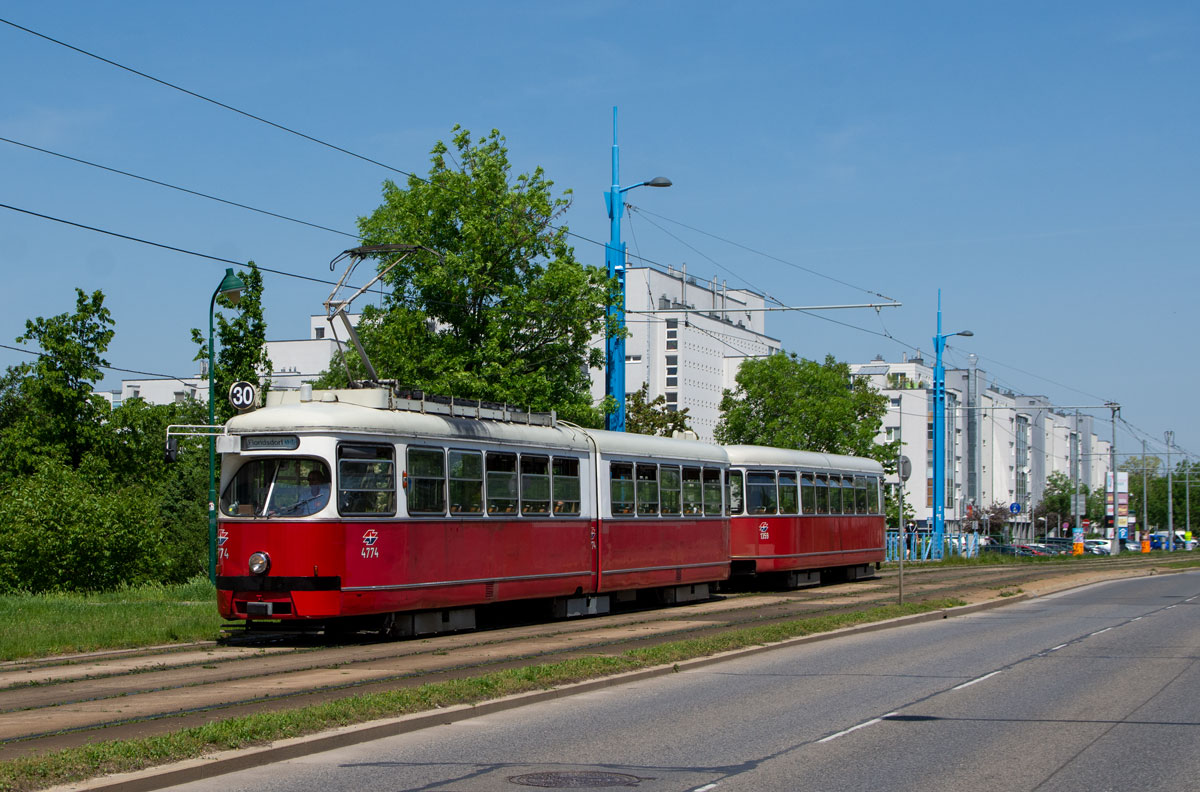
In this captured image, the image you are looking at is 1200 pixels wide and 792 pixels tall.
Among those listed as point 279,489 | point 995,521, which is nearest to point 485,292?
point 279,489

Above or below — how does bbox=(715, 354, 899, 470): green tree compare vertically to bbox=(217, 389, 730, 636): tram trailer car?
above

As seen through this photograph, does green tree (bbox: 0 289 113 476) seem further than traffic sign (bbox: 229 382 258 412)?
Yes

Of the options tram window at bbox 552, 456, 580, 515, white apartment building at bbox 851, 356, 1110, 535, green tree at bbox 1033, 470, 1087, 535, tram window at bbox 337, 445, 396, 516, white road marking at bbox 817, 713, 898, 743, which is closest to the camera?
white road marking at bbox 817, 713, 898, 743

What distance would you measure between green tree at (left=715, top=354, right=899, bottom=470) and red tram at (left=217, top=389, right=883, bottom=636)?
4586 cm

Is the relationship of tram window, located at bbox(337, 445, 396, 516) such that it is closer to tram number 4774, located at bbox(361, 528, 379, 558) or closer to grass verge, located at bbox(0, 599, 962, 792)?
tram number 4774, located at bbox(361, 528, 379, 558)

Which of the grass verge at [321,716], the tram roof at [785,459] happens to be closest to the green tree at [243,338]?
the tram roof at [785,459]

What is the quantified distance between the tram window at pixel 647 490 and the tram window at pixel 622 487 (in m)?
0.29

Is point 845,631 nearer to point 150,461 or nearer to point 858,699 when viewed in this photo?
point 858,699

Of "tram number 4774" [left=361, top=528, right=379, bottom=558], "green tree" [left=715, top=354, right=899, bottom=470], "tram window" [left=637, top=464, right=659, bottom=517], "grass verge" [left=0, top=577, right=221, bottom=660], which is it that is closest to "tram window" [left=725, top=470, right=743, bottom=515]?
"tram window" [left=637, top=464, right=659, bottom=517]

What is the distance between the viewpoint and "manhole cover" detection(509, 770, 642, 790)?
855cm

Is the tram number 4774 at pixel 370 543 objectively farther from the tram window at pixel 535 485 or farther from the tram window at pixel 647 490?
the tram window at pixel 647 490

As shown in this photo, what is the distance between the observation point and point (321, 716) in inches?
415

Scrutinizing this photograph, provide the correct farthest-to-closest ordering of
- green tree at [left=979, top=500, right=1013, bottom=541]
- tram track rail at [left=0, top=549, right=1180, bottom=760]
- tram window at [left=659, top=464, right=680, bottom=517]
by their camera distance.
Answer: green tree at [left=979, top=500, right=1013, bottom=541], tram window at [left=659, top=464, right=680, bottom=517], tram track rail at [left=0, top=549, right=1180, bottom=760]

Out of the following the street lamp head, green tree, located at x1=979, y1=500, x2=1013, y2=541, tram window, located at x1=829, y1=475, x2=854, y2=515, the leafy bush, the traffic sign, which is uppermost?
the street lamp head
